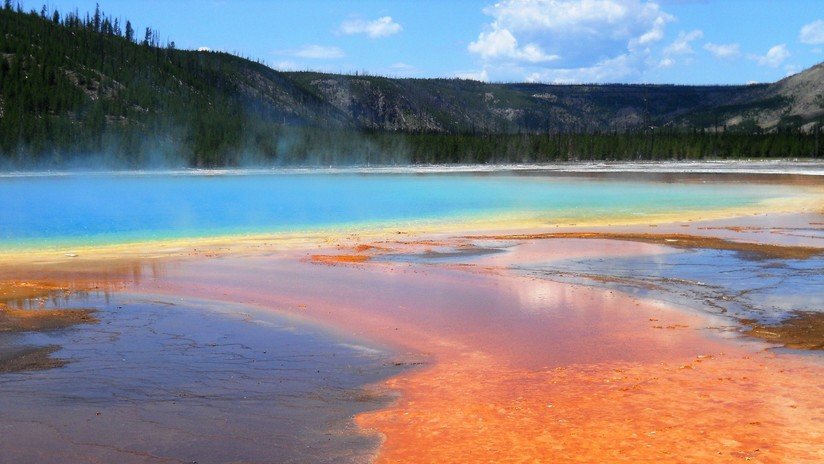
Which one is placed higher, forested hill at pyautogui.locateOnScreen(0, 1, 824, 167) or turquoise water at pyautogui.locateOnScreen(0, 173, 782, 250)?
forested hill at pyautogui.locateOnScreen(0, 1, 824, 167)

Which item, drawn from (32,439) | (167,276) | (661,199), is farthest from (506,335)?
(661,199)

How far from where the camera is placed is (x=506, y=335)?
451 inches

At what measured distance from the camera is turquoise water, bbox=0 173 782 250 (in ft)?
90.8

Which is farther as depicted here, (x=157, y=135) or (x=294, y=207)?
(x=157, y=135)

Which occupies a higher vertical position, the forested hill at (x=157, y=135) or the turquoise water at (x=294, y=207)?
the forested hill at (x=157, y=135)

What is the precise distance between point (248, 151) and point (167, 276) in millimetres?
→ 94242

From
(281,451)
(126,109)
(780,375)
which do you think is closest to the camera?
(281,451)

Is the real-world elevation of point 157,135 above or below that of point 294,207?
above

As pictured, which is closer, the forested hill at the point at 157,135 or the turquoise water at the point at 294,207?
the turquoise water at the point at 294,207

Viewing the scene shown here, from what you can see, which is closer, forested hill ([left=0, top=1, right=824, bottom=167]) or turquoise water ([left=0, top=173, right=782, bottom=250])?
turquoise water ([left=0, top=173, right=782, bottom=250])

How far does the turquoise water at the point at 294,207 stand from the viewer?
2769 cm

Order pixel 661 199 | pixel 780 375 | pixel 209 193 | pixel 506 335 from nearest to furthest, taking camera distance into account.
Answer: pixel 780 375 < pixel 506 335 < pixel 661 199 < pixel 209 193

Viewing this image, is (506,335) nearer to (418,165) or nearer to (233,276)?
(233,276)

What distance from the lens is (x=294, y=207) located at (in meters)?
39.0
